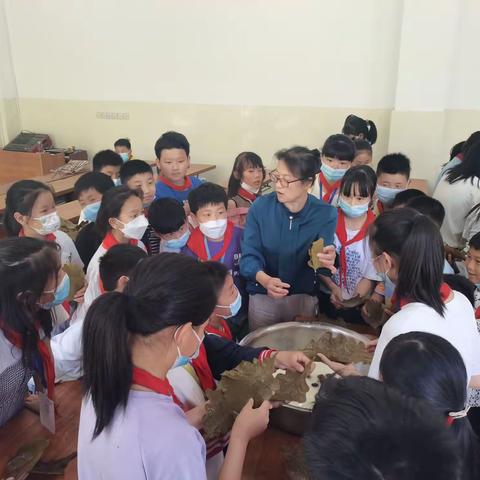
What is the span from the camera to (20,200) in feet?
7.84

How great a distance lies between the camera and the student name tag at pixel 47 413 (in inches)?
51.8

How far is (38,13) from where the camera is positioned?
20.2 feet

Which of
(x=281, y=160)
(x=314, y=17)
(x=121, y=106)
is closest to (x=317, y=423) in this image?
(x=281, y=160)

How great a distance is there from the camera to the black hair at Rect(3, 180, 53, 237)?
2.37m

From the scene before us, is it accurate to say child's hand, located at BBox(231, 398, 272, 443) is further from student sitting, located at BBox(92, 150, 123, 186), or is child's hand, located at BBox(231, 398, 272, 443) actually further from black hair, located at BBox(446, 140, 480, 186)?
student sitting, located at BBox(92, 150, 123, 186)

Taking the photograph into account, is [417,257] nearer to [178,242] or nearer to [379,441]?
[379,441]

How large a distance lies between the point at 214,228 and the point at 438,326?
144cm

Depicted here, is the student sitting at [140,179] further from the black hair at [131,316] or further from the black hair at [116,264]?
the black hair at [131,316]

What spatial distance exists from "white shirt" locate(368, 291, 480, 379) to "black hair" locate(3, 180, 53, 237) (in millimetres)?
1963

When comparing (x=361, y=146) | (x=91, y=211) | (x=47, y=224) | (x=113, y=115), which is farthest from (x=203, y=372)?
(x=113, y=115)

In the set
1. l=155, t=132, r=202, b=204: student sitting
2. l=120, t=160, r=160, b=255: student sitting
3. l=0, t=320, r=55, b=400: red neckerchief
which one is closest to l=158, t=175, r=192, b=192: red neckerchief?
l=155, t=132, r=202, b=204: student sitting

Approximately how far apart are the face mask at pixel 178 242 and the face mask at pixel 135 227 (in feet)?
0.69

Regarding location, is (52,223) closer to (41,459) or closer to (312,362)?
(41,459)

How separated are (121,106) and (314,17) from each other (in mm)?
2854
